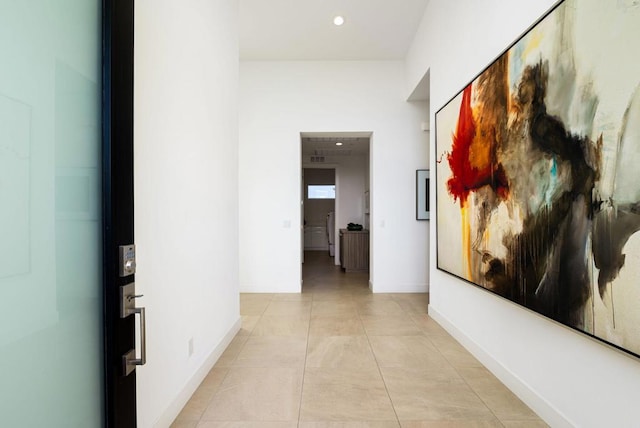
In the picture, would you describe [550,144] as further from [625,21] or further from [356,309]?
[356,309]

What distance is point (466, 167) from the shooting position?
118 inches

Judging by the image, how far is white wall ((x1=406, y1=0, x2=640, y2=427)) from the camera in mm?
1589

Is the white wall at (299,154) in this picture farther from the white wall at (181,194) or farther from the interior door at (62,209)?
the interior door at (62,209)

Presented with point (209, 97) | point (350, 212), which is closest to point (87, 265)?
point (209, 97)

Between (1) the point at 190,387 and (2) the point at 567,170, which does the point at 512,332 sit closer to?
(2) the point at 567,170

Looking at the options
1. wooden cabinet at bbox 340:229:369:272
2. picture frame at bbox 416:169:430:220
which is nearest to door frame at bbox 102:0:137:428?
picture frame at bbox 416:169:430:220

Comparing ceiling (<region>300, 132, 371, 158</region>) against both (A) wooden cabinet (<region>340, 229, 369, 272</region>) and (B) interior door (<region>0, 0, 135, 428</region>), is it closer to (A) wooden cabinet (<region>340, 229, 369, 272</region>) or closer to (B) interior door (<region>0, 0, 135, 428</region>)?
(A) wooden cabinet (<region>340, 229, 369, 272</region>)

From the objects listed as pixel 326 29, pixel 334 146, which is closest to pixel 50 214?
pixel 326 29

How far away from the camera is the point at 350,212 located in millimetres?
8977

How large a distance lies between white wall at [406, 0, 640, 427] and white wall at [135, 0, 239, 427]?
7.16ft

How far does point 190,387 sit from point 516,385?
2.18 metres

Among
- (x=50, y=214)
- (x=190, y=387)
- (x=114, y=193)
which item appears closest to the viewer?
(x=50, y=214)

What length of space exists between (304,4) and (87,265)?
397 cm

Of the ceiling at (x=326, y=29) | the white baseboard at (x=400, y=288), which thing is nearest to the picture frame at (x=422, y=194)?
the white baseboard at (x=400, y=288)
